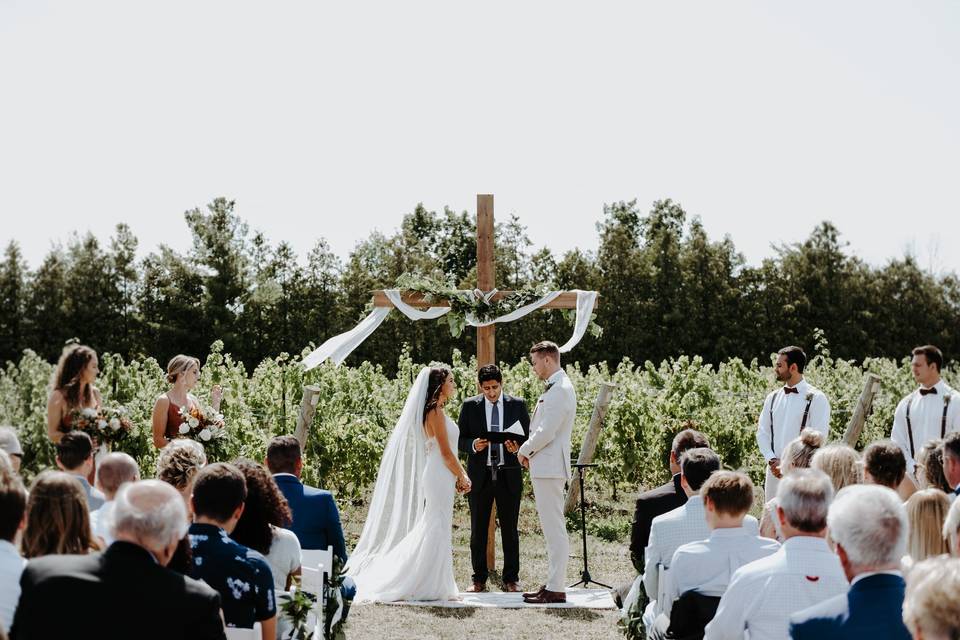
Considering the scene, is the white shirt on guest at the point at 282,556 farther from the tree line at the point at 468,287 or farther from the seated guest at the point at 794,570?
the tree line at the point at 468,287

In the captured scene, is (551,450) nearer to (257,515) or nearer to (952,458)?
(952,458)

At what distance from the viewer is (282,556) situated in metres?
3.76

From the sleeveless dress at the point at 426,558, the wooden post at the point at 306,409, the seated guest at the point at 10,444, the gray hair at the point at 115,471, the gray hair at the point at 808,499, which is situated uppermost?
the wooden post at the point at 306,409

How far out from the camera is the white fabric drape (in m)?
7.85

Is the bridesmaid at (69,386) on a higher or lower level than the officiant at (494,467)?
higher

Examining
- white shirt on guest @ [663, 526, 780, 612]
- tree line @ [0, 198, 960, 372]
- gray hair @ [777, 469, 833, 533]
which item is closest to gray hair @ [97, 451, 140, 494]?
white shirt on guest @ [663, 526, 780, 612]

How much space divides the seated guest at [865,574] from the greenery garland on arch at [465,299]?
538 centimetres

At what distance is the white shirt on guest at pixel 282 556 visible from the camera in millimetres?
3752

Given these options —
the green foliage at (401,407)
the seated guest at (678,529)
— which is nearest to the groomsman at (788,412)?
the green foliage at (401,407)

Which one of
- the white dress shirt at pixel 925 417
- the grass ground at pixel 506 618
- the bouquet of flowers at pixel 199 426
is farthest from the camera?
the white dress shirt at pixel 925 417

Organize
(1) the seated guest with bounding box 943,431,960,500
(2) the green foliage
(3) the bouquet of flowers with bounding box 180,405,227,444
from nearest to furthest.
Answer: (1) the seated guest with bounding box 943,431,960,500
(3) the bouquet of flowers with bounding box 180,405,227,444
(2) the green foliage

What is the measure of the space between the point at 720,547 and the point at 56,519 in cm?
218

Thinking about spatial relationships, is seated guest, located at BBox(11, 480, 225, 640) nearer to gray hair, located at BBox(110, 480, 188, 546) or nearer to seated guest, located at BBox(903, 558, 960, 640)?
gray hair, located at BBox(110, 480, 188, 546)

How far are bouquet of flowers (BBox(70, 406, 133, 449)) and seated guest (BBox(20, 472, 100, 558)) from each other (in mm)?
3357
